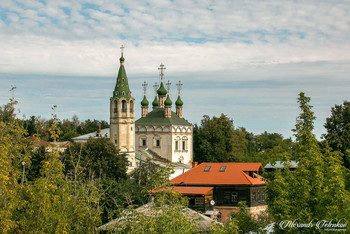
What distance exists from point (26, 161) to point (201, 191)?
23.1 meters

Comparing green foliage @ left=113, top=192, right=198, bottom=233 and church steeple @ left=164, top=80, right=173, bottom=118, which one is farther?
church steeple @ left=164, top=80, right=173, bottom=118

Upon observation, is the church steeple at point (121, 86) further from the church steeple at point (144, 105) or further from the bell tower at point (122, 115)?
the church steeple at point (144, 105)

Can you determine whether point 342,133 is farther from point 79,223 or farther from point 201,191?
point 79,223

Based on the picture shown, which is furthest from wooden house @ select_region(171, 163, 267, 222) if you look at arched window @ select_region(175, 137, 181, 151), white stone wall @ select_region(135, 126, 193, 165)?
arched window @ select_region(175, 137, 181, 151)

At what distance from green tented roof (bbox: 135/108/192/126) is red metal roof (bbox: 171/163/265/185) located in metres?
22.4

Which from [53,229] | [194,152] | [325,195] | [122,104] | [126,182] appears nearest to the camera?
[53,229]

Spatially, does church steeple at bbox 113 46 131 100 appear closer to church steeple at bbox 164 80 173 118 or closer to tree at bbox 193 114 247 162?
church steeple at bbox 164 80 173 118

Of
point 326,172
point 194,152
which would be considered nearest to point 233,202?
point 326,172

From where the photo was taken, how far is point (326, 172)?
51.6ft

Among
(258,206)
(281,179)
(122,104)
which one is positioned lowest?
(258,206)


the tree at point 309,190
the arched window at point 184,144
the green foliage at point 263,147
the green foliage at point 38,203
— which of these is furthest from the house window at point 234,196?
the arched window at point 184,144

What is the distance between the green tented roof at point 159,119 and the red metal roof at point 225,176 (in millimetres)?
22367

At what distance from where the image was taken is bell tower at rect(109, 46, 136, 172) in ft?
172

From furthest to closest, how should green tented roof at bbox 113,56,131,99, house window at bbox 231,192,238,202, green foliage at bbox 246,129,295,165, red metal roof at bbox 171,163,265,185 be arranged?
green tented roof at bbox 113,56,131,99 < red metal roof at bbox 171,163,265,185 < house window at bbox 231,192,238,202 < green foliage at bbox 246,129,295,165
